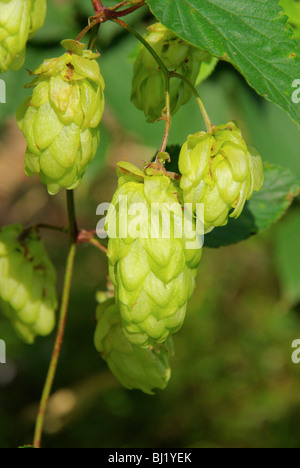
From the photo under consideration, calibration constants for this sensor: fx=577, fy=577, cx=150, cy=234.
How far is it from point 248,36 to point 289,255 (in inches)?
43.3

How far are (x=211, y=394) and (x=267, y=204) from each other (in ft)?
3.37

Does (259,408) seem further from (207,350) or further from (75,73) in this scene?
(75,73)

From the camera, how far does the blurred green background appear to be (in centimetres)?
168

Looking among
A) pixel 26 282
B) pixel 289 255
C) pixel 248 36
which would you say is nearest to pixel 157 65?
pixel 248 36

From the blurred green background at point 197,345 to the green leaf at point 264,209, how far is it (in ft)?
2.08

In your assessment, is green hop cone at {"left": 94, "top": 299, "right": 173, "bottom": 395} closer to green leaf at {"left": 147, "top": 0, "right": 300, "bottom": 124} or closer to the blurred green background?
green leaf at {"left": 147, "top": 0, "right": 300, "bottom": 124}

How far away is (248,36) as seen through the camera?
26.7 inches

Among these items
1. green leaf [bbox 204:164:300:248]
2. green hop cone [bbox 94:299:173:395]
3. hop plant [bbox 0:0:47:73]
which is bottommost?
green hop cone [bbox 94:299:173:395]

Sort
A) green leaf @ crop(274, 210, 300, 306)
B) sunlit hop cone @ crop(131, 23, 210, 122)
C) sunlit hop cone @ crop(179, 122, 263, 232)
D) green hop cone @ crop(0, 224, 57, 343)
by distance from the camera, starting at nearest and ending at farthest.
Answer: sunlit hop cone @ crop(179, 122, 263, 232) → sunlit hop cone @ crop(131, 23, 210, 122) → green hop cone @ crop(0, 224, 57, 343) → green leaf @ crop(274, 210, 300, 306)

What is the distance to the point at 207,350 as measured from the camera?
1.92 metres

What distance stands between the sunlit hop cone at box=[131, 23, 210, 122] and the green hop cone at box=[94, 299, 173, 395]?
0.32 meters

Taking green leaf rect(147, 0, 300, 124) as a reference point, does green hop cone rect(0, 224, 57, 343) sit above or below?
below

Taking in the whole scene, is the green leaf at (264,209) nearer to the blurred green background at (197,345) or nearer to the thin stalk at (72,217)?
the thin stalk at (72,217)

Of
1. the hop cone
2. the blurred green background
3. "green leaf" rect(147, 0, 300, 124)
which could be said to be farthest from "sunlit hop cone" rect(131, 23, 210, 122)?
the blurred green background
